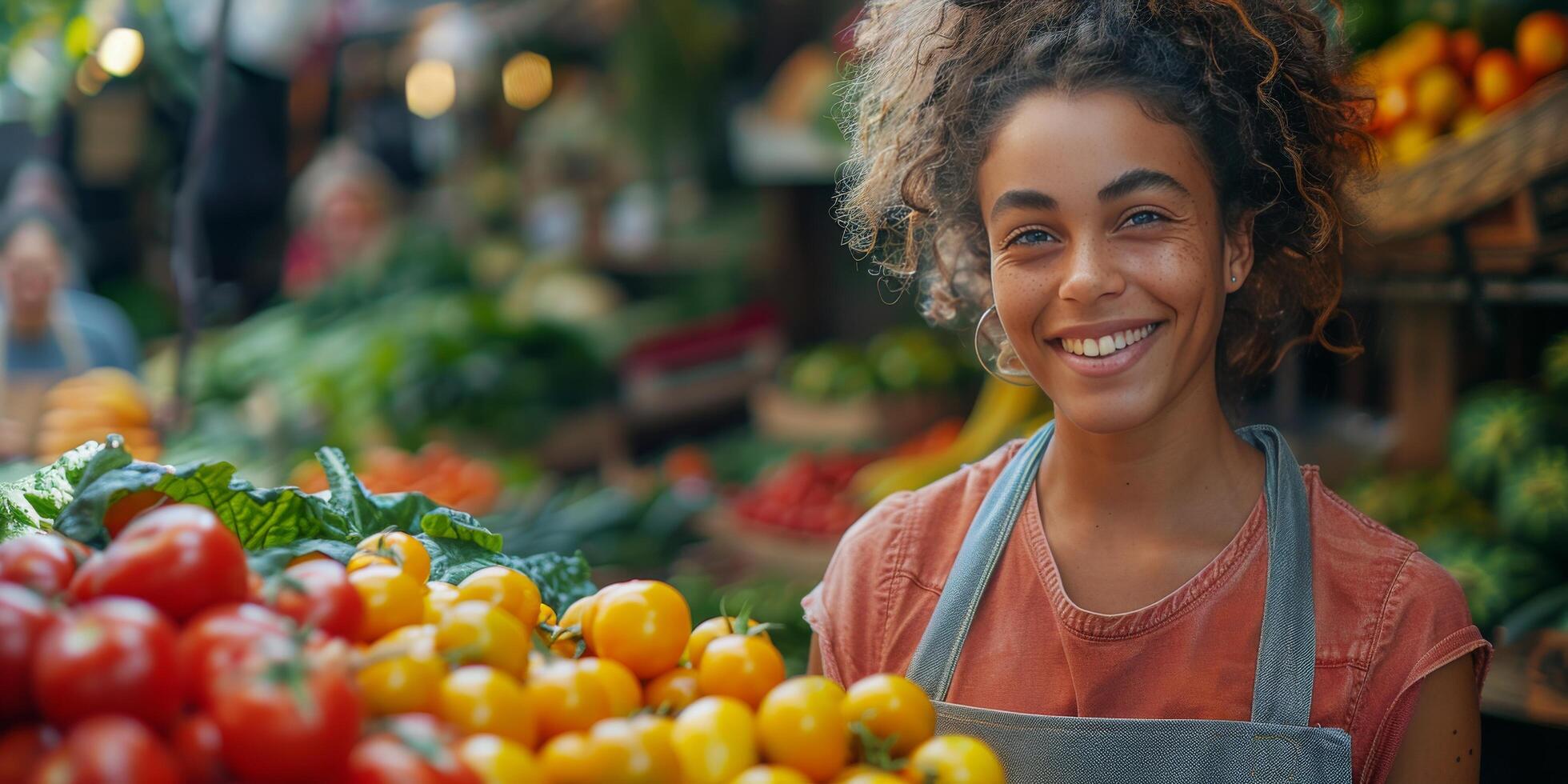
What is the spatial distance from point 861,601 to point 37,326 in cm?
456

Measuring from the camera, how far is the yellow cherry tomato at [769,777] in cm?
104

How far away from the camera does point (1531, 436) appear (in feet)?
9.28

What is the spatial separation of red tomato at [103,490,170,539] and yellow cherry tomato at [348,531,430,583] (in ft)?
0.69

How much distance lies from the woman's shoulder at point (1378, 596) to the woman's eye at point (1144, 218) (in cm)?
46

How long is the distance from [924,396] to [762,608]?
70.5 inches

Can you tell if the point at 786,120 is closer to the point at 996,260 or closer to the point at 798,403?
the point at 798,403

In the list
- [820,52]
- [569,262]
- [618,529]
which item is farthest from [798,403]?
[569,262]

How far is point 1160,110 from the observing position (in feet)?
5.06

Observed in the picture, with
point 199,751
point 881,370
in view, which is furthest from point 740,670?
point 881,370

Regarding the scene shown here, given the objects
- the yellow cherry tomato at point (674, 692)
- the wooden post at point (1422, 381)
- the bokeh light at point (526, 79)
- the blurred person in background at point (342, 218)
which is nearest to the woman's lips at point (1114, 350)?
the yellow cherry tomato at point (674, 692)

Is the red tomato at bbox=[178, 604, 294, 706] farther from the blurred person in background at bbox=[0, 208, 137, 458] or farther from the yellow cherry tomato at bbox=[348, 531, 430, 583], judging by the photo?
the blurred person in background at bbox=[0, 208, 137, 458]

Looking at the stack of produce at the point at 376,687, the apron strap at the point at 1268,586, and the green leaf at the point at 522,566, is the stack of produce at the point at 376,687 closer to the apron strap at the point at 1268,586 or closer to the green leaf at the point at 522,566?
the green leaf at the point at 522,566

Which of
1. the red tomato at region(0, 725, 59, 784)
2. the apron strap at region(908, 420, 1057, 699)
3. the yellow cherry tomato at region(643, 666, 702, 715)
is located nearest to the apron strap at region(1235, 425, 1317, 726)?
the apron strap at region(908, 420, 1057, 699)

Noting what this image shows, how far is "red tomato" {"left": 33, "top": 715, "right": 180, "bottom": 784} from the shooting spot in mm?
809
